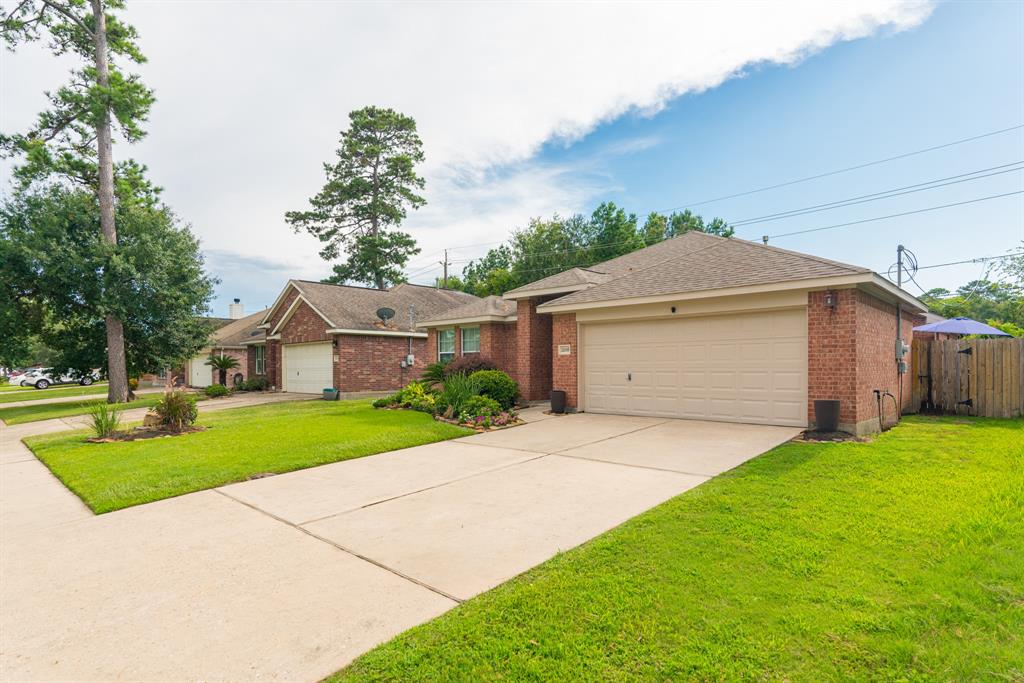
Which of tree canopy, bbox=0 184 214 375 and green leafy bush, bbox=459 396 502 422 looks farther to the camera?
tree canopy, bbox=0 184 214 375

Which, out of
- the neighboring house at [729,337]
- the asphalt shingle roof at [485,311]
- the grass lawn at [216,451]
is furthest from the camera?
the asphalt shingle roof at [485,311]

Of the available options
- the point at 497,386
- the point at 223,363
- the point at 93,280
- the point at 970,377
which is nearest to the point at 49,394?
the point at 223,363

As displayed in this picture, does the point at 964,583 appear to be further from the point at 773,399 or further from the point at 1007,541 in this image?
the point at 773,399

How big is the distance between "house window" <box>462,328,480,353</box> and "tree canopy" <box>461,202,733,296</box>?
20858 mm

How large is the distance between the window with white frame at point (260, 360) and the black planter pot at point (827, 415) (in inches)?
1037

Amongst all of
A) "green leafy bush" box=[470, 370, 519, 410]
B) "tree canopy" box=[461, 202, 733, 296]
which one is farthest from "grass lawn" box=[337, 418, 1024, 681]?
"tree canopy" box=[461, 202, 733, 296]

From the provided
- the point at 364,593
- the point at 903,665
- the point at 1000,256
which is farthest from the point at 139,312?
the point at 1000,256

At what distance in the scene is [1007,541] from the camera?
3883 millimetres

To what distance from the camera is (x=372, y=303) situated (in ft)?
78.9

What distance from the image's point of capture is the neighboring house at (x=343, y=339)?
68.1 ft

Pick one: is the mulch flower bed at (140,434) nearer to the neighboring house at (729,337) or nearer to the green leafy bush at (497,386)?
the green leafy bush at (497,386)

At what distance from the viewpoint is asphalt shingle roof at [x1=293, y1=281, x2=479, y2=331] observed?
21.5 metres

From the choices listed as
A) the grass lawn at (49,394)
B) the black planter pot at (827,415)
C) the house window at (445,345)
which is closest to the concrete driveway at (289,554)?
the black planter pot at (827,415)

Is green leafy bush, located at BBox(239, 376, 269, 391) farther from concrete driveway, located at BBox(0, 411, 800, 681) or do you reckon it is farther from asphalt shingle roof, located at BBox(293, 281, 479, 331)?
concrete driveway, located at BBox(0, 411, 800, 681)
